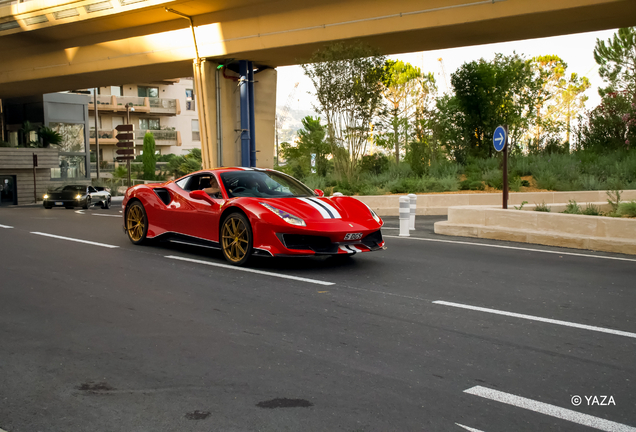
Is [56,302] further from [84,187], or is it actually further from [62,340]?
[84,187]

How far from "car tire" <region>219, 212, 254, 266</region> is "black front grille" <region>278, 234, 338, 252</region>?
525mm

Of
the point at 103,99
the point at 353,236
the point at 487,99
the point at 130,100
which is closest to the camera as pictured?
the point at 353,236

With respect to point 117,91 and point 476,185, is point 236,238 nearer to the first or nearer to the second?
point 476,185

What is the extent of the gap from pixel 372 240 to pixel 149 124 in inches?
2444

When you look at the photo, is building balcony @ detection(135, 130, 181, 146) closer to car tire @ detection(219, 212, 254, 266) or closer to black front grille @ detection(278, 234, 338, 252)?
car tire @ detection(219, 212, 254, 266)

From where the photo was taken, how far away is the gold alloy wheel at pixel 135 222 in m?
10.0

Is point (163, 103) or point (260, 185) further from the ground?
point (163, 103)

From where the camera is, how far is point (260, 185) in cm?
888

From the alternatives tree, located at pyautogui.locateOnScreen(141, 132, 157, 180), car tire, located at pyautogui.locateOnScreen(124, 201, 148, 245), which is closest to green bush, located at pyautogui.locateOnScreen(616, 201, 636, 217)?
car tire, located at pyautogui.locateOnScreen(124, 201, 148, 245)

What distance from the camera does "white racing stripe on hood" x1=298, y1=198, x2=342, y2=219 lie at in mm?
7850

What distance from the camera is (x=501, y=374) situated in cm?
393

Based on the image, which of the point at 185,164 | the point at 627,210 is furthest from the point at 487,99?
the point at 185,164

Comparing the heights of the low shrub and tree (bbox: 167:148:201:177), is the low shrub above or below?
below

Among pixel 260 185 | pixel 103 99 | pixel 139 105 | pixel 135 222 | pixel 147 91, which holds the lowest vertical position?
pixel 135 222
